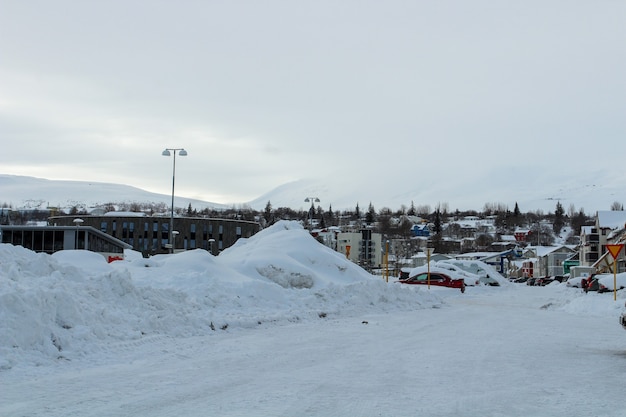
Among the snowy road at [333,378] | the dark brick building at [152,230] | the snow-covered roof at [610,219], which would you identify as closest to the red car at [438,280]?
the snowy road at [333,378]

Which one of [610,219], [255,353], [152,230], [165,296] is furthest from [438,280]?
[152,230]

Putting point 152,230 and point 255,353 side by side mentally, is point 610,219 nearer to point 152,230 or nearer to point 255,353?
point 152,230

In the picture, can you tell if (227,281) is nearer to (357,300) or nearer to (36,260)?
(357,300)

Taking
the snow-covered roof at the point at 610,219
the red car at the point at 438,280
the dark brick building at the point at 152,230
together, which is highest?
the snow-covered roof at the point at 610,219

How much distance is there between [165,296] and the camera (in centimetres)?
1714

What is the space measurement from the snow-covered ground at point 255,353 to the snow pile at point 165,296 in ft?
0.14

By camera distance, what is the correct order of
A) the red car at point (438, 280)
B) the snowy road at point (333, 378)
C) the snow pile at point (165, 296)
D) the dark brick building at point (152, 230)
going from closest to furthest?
the snowy road at point (333, 378)
the snow pile at point (165, 296)
the red car at point (438, 280)
the dark brick building at point (152, 230)

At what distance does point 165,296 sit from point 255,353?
5.51m

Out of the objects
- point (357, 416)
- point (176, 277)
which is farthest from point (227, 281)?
point (357, 416)

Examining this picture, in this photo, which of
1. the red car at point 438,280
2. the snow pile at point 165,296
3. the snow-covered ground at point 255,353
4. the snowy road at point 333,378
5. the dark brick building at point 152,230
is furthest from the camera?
the dark brick building at point 152,230

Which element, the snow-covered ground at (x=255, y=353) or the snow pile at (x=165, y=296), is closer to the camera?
the snow-covered ground at (x=255, y=353)

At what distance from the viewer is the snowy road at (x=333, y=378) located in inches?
305

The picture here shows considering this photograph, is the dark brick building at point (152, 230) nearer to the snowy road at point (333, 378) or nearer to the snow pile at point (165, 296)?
the snow pile at point (165, 296)

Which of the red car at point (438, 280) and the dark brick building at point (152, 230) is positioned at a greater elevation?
the dark brick building at point (152, 230)
